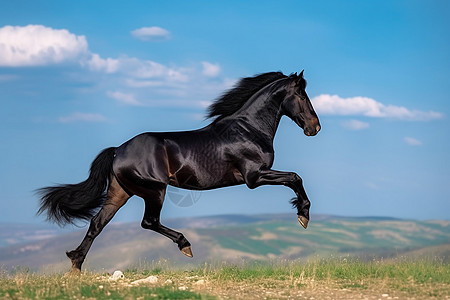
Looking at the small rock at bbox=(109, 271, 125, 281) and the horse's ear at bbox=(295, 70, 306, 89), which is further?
the horse's ear at bbox=(295, 70, 306, 89)

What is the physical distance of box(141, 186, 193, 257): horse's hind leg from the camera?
35.3 feet

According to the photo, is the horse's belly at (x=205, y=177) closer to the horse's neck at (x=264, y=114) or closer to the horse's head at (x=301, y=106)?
the horse's neck at (x=264, y=114)

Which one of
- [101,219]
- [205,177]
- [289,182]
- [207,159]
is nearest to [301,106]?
[289,182]

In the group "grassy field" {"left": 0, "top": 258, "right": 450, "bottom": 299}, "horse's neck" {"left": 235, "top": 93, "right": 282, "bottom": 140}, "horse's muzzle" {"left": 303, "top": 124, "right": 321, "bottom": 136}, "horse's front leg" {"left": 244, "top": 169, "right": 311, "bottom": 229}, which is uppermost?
"horse's neck" {"left": 235, "top": 93, "right": 282, "bottom": 140}

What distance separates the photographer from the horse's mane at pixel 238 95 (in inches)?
450

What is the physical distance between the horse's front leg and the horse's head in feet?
3.13

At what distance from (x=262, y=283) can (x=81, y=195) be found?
369 cm

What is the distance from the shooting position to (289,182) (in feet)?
35.1

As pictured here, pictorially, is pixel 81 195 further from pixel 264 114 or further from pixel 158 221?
pixel 264 114

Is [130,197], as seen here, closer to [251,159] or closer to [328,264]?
[251,159]

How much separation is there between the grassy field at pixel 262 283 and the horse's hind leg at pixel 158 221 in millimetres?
562

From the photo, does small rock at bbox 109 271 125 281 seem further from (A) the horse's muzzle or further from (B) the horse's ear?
(B) the horse's ear

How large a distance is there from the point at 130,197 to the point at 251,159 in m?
2.29

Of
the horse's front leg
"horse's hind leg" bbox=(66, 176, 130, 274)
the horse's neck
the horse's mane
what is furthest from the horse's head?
"horse's hind leg" bbox=(66, 176, 130, 274)
